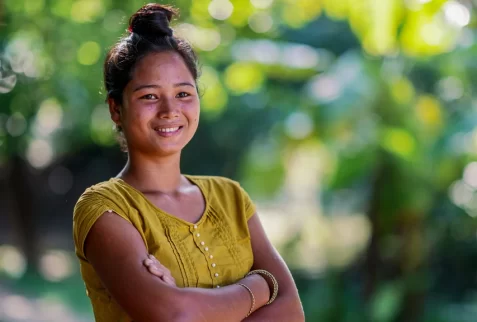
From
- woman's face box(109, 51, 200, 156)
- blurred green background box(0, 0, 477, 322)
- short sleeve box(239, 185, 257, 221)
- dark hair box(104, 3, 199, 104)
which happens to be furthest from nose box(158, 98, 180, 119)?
blurred green background box(0, 0, 477, 322)

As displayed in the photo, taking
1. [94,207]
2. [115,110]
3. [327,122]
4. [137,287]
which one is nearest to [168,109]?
[115,110]

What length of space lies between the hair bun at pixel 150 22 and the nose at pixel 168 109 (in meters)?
0.19

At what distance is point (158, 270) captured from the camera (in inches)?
63.4

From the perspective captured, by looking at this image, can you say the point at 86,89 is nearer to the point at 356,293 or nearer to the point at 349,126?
the point at 349,126

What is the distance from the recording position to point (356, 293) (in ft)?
18.8

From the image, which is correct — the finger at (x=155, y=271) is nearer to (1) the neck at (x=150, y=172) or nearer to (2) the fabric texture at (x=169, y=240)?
(2) the fabric texture at (x=169, y=240)

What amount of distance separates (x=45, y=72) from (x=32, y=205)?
3.28 m

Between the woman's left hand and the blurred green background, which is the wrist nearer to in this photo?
the woman's left hand

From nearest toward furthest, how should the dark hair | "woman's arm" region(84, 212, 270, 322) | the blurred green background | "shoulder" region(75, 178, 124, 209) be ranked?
1. "woman's arm" region(84, 212, 270, 322)
2. "shoulder" region(75, 178, 124, 209)
3. the dark hair
4. the blurred green background

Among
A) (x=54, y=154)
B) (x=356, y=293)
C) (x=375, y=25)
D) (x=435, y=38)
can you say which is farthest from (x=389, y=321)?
(x=54, y=154)

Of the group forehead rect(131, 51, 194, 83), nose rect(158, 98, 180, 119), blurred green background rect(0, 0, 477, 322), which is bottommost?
blurred green background rect(0, 0, 477, 322)

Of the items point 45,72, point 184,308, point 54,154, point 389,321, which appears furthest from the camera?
→ point 54,154

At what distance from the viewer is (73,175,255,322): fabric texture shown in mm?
1680

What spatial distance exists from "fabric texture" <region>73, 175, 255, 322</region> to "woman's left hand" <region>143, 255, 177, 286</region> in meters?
0.05
